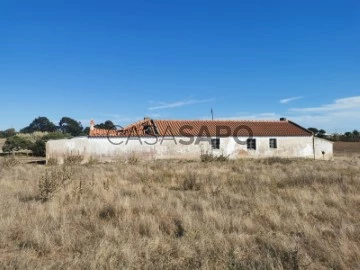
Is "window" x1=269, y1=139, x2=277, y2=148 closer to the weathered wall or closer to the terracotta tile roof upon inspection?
the weathered wall

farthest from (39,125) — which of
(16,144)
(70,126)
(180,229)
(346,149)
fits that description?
(180,229)

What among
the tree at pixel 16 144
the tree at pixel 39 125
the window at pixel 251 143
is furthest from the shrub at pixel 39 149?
the tree at pixel 39 125

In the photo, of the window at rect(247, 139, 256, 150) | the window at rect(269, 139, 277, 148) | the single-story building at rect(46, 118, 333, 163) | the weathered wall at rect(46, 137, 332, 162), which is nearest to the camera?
the weathered wall at rect(46, 137, 332, 162)

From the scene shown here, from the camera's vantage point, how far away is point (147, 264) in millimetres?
4891

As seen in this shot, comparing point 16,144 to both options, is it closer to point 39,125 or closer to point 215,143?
point 215,143

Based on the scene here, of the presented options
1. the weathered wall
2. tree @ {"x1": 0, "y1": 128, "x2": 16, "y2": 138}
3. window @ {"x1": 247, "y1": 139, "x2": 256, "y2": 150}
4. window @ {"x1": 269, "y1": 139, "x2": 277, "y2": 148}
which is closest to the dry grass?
the weathered wall

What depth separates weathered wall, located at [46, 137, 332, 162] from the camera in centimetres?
2831

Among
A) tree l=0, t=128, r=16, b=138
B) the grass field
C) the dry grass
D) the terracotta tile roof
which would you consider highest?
tree l=0, t=128, r=16, b=138

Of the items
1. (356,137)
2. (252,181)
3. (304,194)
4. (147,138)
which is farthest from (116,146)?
(356,137)

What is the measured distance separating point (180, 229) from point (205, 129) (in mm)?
26102

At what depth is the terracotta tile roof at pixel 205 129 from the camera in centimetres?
3131

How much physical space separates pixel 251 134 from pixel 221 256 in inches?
1115

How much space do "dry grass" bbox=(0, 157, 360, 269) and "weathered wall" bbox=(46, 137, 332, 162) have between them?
17544 millimetres

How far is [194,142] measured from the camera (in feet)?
103
